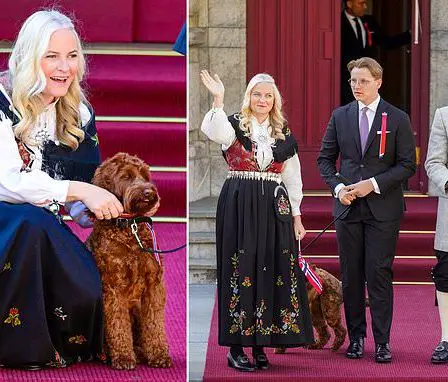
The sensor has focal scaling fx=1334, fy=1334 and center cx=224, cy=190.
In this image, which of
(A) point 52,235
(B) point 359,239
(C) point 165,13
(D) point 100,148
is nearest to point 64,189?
(A) point 52,235

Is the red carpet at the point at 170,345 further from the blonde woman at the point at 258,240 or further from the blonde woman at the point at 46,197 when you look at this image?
the blonde woman at the point at 258,240

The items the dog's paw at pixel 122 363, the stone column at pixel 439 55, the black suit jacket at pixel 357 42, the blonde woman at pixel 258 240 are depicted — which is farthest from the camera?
the black suit jacket at pixel 357 42

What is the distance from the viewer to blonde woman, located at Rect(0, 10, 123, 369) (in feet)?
17.5

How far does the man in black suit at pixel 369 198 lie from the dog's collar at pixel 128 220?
75.5 inches

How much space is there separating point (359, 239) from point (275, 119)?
33.5 inches

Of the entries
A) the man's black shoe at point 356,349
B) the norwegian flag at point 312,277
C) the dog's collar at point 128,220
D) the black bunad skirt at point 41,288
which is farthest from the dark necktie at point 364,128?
the black bunad skirt at point 41,288

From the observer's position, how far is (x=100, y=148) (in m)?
5.91

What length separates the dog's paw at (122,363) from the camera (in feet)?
18.2

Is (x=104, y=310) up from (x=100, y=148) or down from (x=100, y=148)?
down

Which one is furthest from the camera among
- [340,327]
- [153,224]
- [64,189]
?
[340,327]

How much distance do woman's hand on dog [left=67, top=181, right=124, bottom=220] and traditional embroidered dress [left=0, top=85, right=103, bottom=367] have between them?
14 centimetres

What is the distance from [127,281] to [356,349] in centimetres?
208

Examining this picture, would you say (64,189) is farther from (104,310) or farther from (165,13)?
(165,13)

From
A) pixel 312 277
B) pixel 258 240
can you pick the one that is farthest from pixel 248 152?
pixel 312 277
